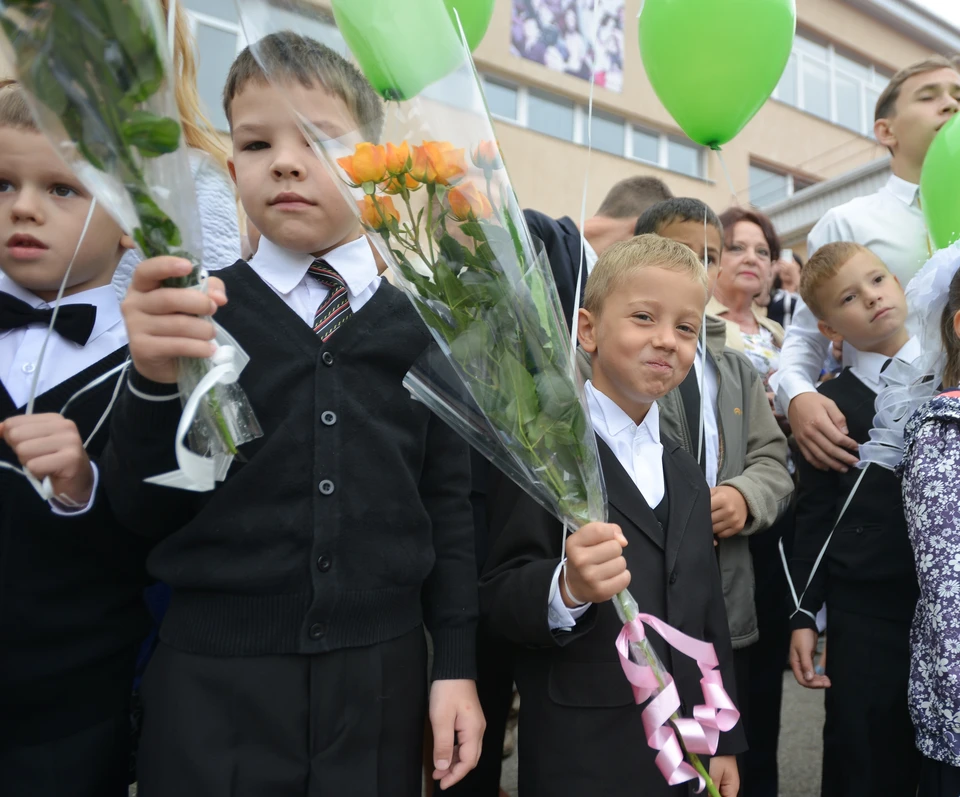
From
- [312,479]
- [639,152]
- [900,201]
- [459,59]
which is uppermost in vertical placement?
[639,152]

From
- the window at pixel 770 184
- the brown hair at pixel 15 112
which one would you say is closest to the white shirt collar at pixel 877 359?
the brown hair at pixel 15 112

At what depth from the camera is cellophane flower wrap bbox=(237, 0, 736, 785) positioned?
1.14m

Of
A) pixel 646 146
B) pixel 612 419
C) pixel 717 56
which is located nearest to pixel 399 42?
pixel 612 419

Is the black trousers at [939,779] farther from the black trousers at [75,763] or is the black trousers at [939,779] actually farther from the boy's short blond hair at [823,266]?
the black trousers at [75,763]

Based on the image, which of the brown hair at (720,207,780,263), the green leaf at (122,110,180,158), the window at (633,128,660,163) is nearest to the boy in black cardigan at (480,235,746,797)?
the green leaf at (122,110,180,158)

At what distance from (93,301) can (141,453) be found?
49 centimetres

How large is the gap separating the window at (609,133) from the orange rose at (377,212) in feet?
34.2

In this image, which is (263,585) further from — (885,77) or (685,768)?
(885,77)

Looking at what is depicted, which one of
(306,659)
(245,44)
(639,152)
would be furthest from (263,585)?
(639,152)

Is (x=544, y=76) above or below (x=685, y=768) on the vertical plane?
above

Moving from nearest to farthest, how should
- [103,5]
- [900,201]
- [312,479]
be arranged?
[103,5] → [312,479] → [900,201]

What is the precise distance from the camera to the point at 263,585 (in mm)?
1168

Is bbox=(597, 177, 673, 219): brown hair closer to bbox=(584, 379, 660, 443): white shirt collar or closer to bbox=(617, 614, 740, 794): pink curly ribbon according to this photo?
bbox=(584, 379, 660, 443): white shirt collar

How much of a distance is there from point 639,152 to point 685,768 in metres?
11.3
